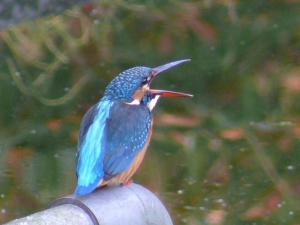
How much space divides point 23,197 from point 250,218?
1.14 meters

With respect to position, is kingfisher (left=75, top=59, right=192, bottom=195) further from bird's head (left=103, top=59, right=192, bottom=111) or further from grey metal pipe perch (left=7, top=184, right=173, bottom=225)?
grey metal pipe perch (left=7, top=184, right=173, bottom=225)

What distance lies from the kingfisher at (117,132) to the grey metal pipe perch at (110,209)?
15cm

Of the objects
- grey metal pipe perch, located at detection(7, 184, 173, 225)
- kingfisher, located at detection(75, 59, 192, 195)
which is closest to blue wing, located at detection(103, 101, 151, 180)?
kingfisher, located at detection(75, 59, 192, 195)

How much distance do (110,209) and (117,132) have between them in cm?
66

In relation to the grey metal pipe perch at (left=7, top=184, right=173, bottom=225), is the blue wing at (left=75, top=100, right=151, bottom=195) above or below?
below

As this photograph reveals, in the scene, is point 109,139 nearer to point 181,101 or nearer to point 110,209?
point 110,209

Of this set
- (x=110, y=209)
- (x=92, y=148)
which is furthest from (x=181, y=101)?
(x=110, y=209)

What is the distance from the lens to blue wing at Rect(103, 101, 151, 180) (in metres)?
2.58

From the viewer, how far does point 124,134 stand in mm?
2688

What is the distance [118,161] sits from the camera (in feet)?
8.53

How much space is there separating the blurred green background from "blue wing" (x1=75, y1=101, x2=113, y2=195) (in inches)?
60.2

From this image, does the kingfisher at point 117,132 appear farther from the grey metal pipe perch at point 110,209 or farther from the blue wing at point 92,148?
the grey metal pipe perch at point 110,209

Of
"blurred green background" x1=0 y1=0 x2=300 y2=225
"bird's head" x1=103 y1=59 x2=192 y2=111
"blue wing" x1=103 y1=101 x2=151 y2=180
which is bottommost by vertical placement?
"blurred green background" x1=0 y1=0 x2=300 y2=225

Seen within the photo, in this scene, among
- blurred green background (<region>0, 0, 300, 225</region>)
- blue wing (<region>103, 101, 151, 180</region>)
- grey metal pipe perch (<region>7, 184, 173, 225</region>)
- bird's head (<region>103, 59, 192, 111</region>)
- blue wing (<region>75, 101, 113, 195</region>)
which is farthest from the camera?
blurred green background (<region>0, 0, 300, 225</region>)
